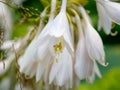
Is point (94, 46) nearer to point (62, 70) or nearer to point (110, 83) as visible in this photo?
point (62, 70)

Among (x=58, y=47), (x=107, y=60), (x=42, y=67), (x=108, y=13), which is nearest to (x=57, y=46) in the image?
(x=58, y=47)

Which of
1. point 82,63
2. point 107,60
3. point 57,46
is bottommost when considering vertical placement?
point 107,60

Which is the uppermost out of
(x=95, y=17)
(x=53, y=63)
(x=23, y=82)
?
(x=53, y=63)

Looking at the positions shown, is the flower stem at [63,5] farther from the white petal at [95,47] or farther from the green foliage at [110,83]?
the green foliage at [110,83]

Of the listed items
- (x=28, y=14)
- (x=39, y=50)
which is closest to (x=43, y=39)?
(x=39, y=50)

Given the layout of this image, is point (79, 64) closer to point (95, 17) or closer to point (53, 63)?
point (53, 63)

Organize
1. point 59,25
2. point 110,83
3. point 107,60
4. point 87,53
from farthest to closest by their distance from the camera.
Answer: point 107,60
point 110,83
point 87,53
point 59,25

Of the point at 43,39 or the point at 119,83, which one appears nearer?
the point at 43,39

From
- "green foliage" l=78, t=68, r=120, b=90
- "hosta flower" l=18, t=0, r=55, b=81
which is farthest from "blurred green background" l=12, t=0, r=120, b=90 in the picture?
"hosta flower" l=18, t=0, r=55, b=81

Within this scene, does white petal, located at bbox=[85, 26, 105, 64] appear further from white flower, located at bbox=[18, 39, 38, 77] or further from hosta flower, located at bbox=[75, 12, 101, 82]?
white flower, located at bbox=[18, 39, 38, 77]
